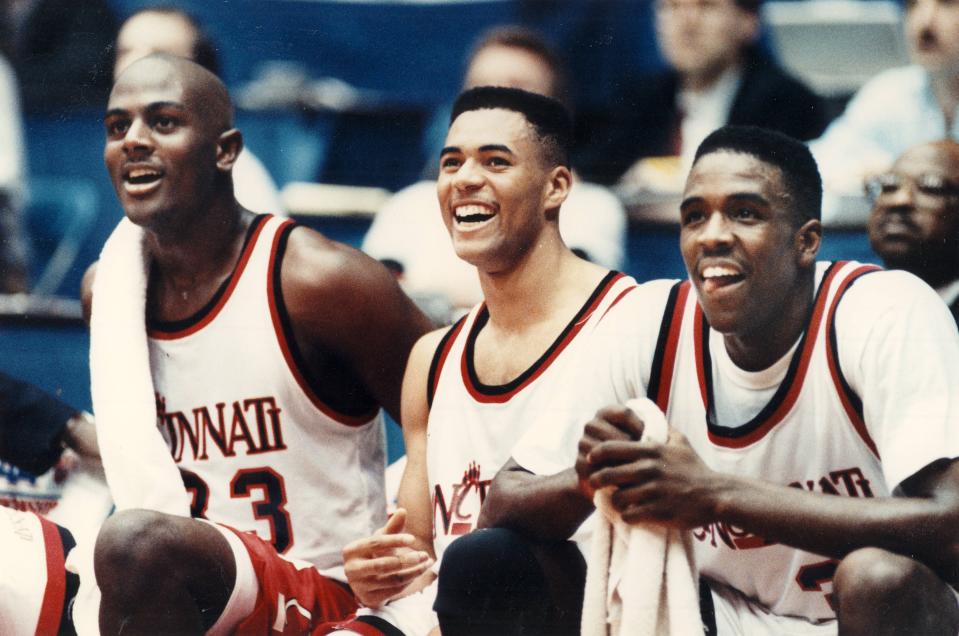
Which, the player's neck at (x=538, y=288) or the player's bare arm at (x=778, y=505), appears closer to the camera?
the player's bare arm at (x=778, y=505)

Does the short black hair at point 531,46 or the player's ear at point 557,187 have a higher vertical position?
the short black hair at point 531,46

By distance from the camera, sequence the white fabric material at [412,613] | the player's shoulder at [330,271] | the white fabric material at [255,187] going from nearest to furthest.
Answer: the white fabric material at [412,613], the player's shoulder at [330,271], the white fabric material at [255,187]

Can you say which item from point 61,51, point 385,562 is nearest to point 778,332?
point 385,562

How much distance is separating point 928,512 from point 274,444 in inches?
54.5

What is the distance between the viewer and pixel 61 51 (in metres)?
3.43

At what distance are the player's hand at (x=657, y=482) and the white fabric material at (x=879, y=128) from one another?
0.82m

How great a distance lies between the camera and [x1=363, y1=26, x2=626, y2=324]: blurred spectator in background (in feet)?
10.2

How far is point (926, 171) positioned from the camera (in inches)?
114

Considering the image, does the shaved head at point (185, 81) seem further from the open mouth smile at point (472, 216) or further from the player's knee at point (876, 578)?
the player's knee at point (876, 578)

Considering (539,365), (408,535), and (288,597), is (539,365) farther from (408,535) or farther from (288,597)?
(288,597)

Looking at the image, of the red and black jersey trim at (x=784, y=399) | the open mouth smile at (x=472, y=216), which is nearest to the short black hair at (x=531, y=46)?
the open mouth smile at (x=472, y=216)

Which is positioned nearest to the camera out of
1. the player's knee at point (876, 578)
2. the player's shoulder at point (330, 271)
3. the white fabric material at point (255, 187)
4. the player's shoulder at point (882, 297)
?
the player's knee at point (876, 578)

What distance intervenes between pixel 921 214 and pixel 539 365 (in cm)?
81

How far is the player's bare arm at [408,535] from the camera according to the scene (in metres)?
2.69
